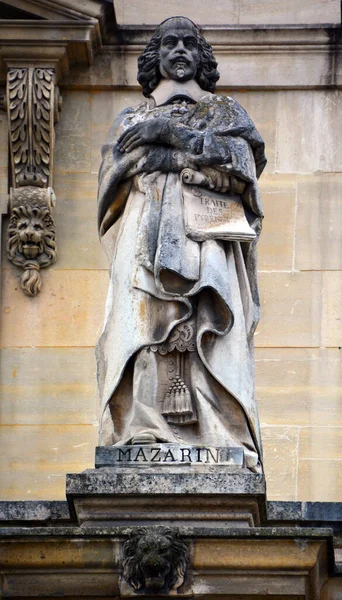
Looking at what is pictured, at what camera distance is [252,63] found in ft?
80.6

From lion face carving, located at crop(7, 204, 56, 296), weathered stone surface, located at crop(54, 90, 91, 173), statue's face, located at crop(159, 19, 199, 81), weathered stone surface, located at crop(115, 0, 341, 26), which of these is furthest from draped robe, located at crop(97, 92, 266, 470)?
weathered stone surface, located at crop(115, 0, 341, 26)

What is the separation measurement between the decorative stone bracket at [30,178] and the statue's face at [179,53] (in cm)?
315

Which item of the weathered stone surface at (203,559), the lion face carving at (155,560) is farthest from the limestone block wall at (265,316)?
the lion face carving at (155,560)

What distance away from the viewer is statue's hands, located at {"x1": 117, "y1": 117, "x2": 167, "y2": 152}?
20.5 meters

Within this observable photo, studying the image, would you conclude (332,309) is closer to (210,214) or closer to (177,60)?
(177,60)

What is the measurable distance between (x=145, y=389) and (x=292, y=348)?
159 inches

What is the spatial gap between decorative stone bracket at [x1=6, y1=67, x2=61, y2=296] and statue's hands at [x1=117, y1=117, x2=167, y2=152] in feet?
11.4

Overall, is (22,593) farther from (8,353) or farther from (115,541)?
(8,353)

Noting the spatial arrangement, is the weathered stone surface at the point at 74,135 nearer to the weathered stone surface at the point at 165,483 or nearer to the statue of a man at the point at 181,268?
the statue of a man at the point at 181,268

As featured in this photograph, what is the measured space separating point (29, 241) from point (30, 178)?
459mm

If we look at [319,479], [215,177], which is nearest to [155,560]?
[215,177]

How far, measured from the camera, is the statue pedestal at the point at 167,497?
19359mm

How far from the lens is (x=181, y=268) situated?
20.1 m

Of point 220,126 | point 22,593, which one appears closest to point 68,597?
point 22,593
